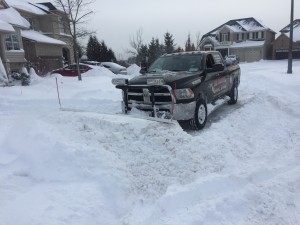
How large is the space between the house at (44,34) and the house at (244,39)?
28.2m

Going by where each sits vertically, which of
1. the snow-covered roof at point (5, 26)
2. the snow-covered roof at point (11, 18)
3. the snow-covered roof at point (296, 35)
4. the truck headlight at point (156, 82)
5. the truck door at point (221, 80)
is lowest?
the truck door at point (221, 80)

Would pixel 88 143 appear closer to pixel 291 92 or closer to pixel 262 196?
pixel 262 196

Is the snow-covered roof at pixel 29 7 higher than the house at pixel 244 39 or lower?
higher

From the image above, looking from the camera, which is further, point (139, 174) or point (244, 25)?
point (244, 25)

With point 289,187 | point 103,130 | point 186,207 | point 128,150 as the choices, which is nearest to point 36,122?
point 103,130

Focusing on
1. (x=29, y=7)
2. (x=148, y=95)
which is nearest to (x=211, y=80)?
(x=148, y=95)

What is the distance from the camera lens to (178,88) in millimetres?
7090

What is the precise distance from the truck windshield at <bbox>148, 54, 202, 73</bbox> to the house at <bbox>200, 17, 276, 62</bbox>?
4573cm

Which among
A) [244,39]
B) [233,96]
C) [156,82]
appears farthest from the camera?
[244,39]

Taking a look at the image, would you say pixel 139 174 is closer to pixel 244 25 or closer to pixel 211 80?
pixel 211 80

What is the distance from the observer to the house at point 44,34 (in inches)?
1124

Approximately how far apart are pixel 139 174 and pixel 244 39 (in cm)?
5341

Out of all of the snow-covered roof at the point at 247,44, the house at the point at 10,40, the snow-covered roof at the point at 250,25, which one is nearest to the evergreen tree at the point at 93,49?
the house at the point at 10,40

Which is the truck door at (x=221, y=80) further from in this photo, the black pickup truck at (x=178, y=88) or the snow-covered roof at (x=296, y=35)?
the snow-covered roof at (x=296, y=35)
